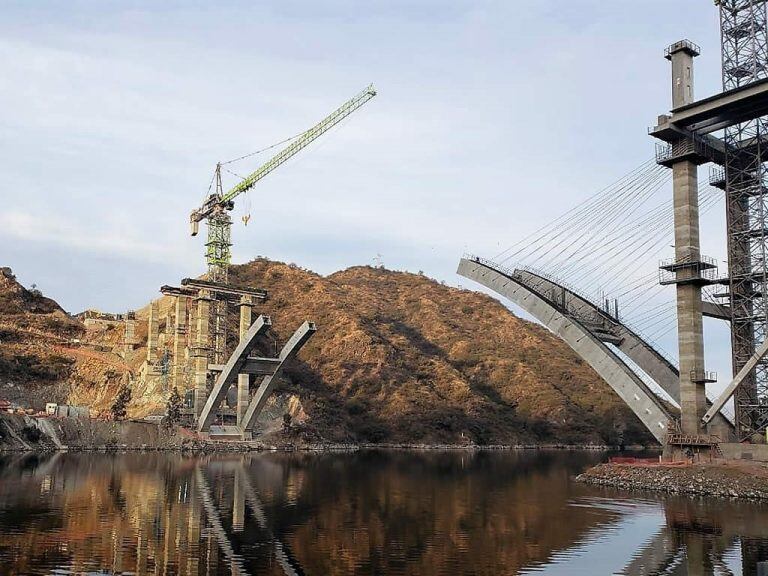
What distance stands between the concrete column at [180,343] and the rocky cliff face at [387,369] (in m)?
2.72

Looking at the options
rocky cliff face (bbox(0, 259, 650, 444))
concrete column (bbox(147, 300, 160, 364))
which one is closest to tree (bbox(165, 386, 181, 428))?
rocky cliff face (bbox(0, 259, 650, 444))

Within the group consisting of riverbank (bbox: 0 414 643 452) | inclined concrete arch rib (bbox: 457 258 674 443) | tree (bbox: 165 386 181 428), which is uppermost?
inclined concrete arch rib (bbox: 457 258 674 443)

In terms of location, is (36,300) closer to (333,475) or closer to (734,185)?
(333,475)

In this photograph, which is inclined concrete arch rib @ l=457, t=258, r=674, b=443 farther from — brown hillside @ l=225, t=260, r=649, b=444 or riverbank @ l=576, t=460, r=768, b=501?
brown hillside @ l=225, t=260, r=649, b=444

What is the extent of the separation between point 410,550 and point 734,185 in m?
32.5

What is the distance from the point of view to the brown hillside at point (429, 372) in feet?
358

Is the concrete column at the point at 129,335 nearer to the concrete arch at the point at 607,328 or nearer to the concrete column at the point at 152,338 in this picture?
the concrete column at the point at 152,338

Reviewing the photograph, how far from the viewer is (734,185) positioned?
44.2 metres

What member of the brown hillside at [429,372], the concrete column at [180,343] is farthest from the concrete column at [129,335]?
the brown hillside at [429,372]

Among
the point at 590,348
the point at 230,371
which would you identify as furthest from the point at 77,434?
the point at 590,348

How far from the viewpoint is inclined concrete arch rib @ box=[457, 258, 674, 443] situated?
45.1 metres

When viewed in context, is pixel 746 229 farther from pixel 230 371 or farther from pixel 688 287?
pixel 230 371

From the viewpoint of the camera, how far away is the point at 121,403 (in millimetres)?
85625

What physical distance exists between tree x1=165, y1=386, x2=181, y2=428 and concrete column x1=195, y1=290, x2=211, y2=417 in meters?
2.07
